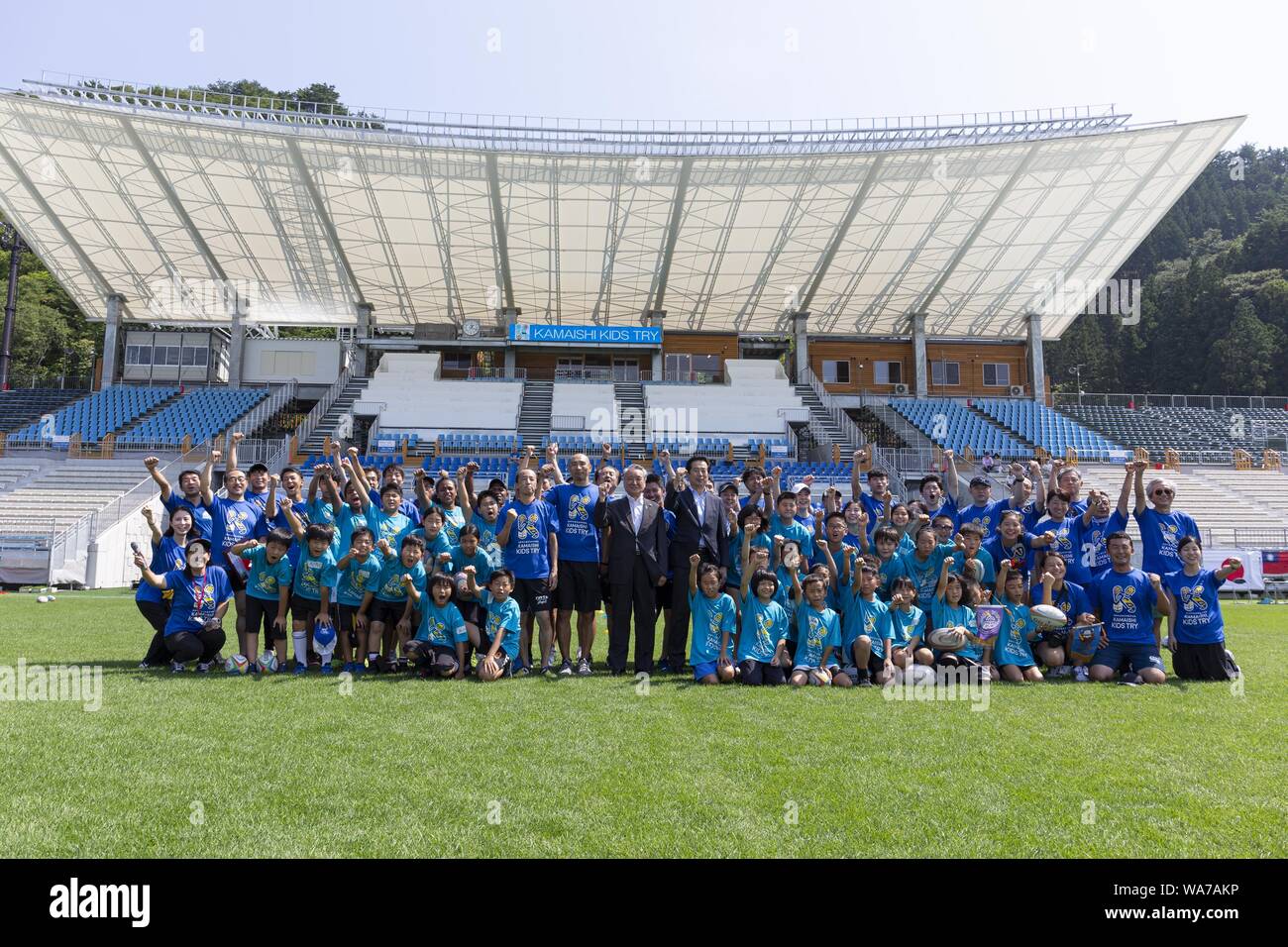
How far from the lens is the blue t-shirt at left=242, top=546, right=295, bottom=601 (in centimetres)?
775

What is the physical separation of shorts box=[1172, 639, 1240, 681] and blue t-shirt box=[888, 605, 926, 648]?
2388 millimetres

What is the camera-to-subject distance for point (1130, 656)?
7.66 meters

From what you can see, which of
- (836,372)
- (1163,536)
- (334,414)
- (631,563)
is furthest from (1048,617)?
(836,372)

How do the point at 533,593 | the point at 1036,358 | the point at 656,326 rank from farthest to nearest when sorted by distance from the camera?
the point at 1036,358 → the point at 656,326 → the point at 533,593

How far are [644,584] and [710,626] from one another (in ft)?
2.46

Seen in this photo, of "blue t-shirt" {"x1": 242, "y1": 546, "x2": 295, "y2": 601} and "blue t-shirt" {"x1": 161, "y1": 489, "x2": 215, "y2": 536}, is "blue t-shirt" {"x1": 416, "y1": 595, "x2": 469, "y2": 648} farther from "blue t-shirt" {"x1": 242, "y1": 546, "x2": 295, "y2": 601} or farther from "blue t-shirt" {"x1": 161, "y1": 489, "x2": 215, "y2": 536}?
"blue t-shirt" {"x1": 161, "y1": 489, "x2": 215, "y2": 536}

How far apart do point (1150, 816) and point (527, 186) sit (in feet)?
87.8

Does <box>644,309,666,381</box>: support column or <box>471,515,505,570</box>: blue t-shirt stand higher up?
<box>644,309,666,381</box>: support column

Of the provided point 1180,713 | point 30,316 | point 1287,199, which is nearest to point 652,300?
point 1180,713

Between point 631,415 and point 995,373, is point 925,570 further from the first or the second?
point 995,373

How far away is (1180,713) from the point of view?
5.86 metres

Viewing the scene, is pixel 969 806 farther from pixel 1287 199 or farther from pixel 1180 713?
pixel 1287 199

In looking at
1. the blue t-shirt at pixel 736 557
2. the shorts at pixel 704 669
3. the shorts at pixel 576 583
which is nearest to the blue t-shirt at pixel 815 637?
the shorts at pixel 704 669

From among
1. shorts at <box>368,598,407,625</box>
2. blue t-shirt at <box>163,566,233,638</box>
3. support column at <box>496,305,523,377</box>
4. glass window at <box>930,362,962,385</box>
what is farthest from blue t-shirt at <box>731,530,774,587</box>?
glass window at <box>930,362,962,385</box>
